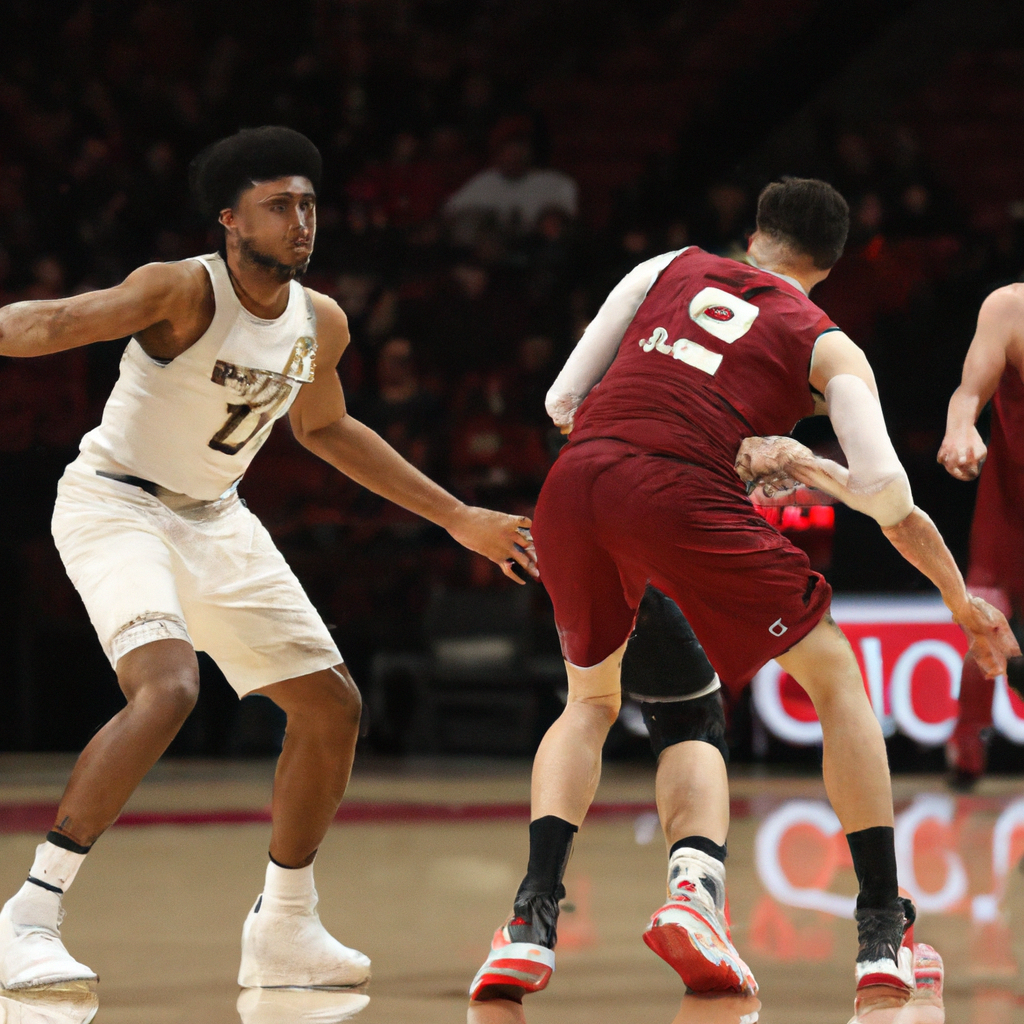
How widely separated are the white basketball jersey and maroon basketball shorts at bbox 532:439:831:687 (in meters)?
0.70

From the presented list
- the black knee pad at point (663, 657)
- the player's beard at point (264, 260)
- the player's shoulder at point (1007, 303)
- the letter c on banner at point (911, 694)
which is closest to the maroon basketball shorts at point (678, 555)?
the black knee pad at point (663, 657)

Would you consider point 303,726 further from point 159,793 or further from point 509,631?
point 509,631

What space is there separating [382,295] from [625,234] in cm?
168

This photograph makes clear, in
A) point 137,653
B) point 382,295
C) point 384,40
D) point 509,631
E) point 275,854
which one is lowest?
point 509,631

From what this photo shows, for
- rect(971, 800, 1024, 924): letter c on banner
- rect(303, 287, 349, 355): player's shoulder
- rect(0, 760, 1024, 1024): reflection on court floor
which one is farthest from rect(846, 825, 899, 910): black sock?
rect(303, 287, 349, 355): player's shoulder

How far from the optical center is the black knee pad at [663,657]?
127 inches

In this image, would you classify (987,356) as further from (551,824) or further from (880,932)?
(551,824)

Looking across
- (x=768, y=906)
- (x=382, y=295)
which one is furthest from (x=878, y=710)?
(x=382, y=295)

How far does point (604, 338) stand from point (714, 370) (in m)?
0.27

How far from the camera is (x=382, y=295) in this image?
8414 millimetres

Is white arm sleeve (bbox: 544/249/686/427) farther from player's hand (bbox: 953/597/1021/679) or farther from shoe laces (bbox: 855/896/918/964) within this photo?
shoe laces (bbox: 855/896/918/964)

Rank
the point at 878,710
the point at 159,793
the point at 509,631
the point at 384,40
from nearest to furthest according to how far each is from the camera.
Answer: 1. the point at 159,793
2. the point at 878,710
3. the point at 509,631
4. the point at 384,40

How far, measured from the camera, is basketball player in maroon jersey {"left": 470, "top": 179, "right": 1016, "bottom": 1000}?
284cm

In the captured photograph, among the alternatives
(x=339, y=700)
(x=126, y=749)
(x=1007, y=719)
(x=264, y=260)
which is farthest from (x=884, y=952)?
(x=1007, y=719)
